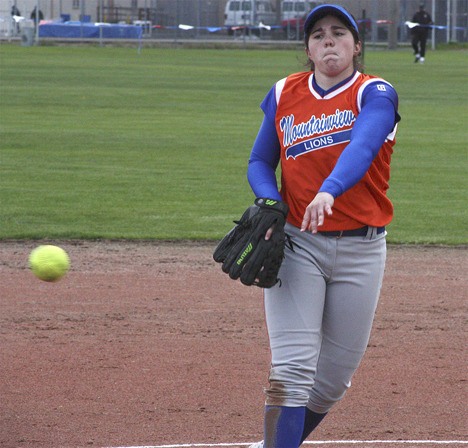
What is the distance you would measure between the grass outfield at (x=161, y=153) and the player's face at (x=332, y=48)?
29 cm

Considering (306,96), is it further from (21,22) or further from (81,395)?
(21,22)

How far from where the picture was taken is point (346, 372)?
14.2 feet

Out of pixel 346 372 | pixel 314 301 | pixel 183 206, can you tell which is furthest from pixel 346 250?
pixel 183 206

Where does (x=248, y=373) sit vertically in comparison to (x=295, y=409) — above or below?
below

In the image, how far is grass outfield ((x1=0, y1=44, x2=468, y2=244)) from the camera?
1145cm

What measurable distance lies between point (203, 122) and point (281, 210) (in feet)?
54.3

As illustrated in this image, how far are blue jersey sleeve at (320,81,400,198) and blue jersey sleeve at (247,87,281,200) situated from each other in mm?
415

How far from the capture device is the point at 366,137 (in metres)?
4.00

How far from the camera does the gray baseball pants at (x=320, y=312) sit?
406 centimetres

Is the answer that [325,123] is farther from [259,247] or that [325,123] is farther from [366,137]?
[259,247]

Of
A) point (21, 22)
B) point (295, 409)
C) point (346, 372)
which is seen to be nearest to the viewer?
point (295, 409)

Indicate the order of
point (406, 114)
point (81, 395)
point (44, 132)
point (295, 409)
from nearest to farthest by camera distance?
point (295, 409) → point (81, 395) → point (44, 132) → point (406, 114)

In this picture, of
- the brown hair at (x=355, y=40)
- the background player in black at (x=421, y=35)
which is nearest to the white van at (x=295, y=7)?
the background player in black at (x=421, y=35)

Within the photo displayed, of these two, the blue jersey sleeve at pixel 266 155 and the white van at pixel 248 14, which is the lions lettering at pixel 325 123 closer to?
the blue jersey sleeve at pixel 266 155
